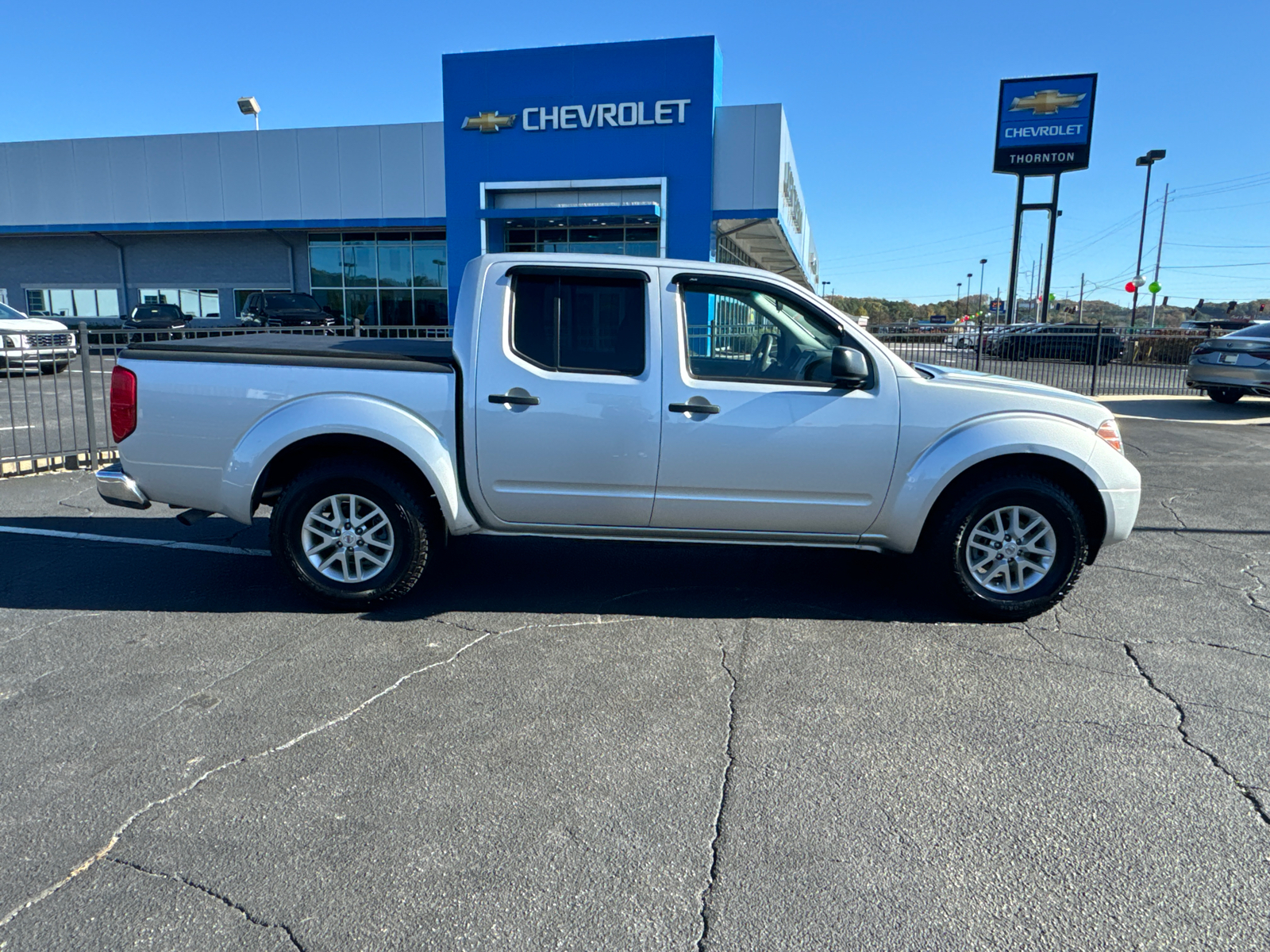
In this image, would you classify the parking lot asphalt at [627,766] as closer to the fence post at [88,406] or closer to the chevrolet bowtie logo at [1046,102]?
the fence post at [88,406]

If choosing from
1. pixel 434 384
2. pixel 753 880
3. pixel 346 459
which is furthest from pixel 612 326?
pixel 753 880

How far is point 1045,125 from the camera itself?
36875mm

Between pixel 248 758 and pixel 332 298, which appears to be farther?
pixel 332 298

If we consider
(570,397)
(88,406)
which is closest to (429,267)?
(88,406)

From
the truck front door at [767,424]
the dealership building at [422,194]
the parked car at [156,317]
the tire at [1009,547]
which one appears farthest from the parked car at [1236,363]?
the parked car at [156,317]

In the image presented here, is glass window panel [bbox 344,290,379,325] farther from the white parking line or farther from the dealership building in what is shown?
the white parking line

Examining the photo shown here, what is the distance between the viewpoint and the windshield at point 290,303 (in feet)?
91.2

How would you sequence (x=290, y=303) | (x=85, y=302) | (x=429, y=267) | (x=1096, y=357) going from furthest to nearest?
1. (x=85, y=302)
2. (x=429, y=267)
3. (x=290, y=303)
4. (x=1096, y=357)

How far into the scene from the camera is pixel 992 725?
3.59 meters

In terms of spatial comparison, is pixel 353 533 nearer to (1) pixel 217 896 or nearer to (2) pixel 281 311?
(1) pixel 217 896

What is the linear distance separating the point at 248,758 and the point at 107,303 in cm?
3805

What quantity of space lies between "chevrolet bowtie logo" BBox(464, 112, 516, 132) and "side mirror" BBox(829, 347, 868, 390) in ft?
72.4

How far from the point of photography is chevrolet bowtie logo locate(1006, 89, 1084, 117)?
36.3 meters

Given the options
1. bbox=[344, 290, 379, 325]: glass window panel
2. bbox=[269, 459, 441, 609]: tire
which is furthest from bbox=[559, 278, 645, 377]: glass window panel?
bbox=[344, 290, 379, 325]: glass window panel
